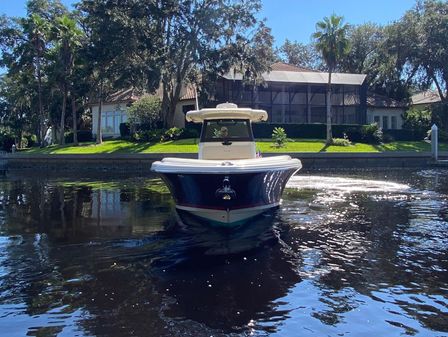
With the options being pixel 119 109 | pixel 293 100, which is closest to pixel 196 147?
pixel 119 109

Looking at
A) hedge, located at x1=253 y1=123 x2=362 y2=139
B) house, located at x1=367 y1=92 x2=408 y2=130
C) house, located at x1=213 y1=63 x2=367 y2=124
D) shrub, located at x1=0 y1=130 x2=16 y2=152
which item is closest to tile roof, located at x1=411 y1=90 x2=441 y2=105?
house, located at x1=367 y1=92 x2=408 y2=130

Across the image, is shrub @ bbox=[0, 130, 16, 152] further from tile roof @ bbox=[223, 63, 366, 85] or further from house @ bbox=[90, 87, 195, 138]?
tile roof @ bbox=[223, 63, 366, 85]

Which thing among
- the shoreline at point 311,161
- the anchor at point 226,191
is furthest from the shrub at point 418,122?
Result: the anchor at point 226,191

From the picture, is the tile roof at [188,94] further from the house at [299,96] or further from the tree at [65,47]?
the tree at [65,47]

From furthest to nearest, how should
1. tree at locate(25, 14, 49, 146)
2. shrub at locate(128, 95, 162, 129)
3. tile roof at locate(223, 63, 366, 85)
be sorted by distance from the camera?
tree at locate(25, 14, 49, 146) → tile roof at locate(223, 63, 366, 85) → shrub at locate(128, 95, 162, 129)

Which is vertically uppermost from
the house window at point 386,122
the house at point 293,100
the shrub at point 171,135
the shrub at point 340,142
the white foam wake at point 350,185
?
the house at point 293,100

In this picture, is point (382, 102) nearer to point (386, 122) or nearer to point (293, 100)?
point (386, 122)

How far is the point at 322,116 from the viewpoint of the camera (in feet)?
150

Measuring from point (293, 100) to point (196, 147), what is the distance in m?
15.7

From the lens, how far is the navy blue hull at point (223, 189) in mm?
9273

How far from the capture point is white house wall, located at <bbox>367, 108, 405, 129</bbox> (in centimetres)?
4722

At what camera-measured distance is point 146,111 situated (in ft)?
133

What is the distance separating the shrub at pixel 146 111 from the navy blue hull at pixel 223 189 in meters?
30.8

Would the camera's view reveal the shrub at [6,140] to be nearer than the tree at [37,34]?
No
